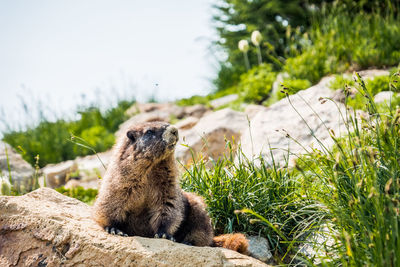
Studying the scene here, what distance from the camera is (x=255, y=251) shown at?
4.20 meters

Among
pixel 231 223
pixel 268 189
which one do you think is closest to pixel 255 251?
pixel 231 223

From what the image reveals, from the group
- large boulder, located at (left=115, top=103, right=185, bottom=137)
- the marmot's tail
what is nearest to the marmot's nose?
the marmot's tail

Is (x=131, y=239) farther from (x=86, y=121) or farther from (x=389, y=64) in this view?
(x=86, y=121)

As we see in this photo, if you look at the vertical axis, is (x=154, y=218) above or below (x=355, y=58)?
below

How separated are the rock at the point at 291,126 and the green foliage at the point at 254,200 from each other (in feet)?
3.59

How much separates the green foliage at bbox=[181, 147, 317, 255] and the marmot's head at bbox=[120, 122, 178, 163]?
3.08 ft

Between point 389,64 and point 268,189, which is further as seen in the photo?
point 389,64

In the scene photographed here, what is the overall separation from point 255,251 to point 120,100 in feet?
31.8

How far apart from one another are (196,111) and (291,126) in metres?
4.85

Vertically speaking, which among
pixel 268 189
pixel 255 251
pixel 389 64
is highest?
pixel 389 64

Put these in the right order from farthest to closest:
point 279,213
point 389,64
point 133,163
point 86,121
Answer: point 86,121
point 389,64
point 279,213
point 133,163

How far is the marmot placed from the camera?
3857mm

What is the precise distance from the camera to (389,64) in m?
9.07

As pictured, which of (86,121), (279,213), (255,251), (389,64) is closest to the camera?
(255,251)
